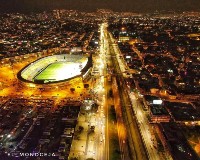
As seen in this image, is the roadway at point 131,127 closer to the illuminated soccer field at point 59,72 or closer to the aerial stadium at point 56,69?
the aerial stadium at point 56,69

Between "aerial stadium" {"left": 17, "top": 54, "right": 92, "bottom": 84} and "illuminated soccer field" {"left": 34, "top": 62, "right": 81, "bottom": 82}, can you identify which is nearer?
"aerial stadium" {"left": 17, "top": 54, "right": 92, "bottom": 84}

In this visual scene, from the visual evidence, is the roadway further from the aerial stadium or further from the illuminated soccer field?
the illuminated soccer field

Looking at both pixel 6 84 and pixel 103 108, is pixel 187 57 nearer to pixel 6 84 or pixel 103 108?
pixel 103 108

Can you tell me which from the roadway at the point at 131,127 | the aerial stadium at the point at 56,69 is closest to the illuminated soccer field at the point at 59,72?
the aerial stadium at the point at 56,69

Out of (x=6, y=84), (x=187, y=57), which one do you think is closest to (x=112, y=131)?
(x=6, y=84)

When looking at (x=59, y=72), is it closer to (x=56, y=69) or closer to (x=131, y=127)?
(x=56, y=69)

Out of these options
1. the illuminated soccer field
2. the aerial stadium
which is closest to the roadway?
the aerial stadium

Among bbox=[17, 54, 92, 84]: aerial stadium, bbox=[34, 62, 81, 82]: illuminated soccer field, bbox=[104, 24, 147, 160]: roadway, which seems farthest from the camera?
bbox=[34, 62, 81, 82]: illuminated soccer field

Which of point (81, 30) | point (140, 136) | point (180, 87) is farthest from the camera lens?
point (81, 30)

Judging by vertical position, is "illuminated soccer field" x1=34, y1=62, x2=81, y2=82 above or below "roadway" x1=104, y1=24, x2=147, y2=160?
below
